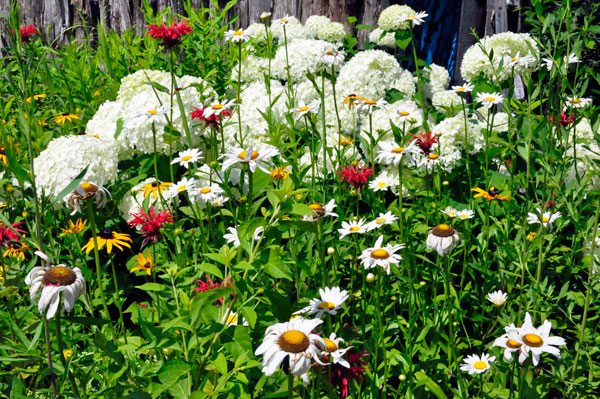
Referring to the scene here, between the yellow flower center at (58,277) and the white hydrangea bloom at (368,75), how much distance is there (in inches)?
85.4

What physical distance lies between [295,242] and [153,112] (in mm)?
689

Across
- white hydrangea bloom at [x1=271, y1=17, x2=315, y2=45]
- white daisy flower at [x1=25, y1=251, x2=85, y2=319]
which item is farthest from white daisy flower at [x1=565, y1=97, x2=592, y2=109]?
white hydrangea bloom at [x1=271, y1=17, x2=315, y2=45]

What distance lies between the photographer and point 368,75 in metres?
3.01

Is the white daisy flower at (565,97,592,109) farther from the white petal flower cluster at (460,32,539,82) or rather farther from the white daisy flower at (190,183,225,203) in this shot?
the white daisy flower at (190,183,225,203)

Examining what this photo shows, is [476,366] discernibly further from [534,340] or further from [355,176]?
[355,176]

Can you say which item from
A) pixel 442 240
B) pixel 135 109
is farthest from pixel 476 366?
pixel 135 109

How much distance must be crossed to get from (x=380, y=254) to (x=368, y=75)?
1719 millimetres

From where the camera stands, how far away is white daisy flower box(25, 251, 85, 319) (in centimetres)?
101

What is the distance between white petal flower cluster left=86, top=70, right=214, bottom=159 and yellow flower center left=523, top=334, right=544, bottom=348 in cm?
153

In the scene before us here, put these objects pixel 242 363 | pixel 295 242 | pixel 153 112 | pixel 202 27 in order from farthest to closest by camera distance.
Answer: pixel 202 27, pixel 153 112, pixel 295 242, pixel 242 363

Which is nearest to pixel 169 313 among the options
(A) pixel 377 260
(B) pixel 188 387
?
(B) pixel 188 387

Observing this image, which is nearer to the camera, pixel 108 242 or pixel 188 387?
pixel 188 387

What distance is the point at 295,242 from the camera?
5.83ft

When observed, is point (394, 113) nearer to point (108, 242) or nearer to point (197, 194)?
point (197, 194)
